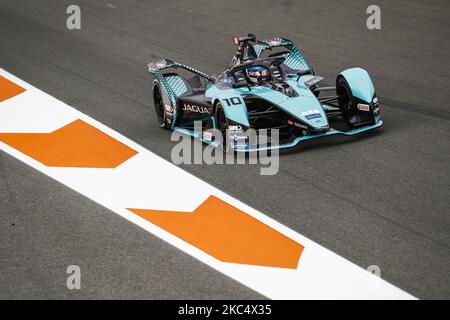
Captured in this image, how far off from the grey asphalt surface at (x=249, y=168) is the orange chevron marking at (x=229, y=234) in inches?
11.2

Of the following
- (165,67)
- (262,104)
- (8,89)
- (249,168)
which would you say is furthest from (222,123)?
(8,89)

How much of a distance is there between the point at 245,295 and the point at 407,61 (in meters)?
9.35

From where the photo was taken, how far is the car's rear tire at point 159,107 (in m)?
11.9

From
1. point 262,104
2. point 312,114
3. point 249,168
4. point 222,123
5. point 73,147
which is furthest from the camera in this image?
point 73,147

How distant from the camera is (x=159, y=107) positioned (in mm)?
12367

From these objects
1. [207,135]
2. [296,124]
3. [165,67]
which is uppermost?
[165,67]

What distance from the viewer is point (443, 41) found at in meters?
16.2

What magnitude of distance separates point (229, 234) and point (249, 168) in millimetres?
1916

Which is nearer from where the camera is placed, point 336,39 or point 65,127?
point 65,127

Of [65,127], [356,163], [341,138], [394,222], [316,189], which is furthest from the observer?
[65,127]

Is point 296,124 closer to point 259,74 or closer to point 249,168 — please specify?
point 249,168
